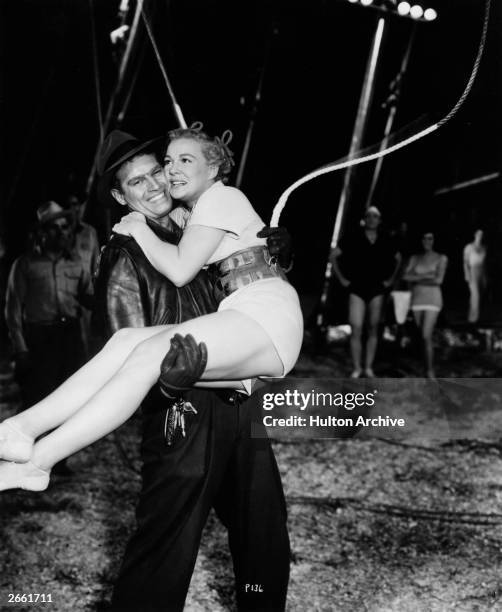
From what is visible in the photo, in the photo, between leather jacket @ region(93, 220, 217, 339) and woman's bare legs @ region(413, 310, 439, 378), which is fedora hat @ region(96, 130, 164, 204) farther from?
woman's bare legs @ region(413, 310, 439, 378)

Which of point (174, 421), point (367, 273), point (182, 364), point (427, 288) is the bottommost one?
point (174, 421)

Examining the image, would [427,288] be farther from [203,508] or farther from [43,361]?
[203,508]

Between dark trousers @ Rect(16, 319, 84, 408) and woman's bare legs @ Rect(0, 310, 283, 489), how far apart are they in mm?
2337

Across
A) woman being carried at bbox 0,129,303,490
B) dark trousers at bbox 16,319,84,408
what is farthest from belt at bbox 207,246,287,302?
dark trousers at bbox 16,319,84,408

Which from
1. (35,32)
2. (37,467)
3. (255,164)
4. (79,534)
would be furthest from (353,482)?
(35,32)

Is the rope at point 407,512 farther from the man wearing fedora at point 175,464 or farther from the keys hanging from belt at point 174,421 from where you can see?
the keys hanging from belt at point 174,421

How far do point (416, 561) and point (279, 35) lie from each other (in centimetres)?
301

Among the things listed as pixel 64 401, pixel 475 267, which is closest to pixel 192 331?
pixel 64 401

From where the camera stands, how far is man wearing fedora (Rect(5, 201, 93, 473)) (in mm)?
3773

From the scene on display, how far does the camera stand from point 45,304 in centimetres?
380

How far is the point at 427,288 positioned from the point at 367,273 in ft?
1.76

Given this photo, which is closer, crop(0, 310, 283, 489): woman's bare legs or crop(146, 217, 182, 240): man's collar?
crop(0, 310, 283, 489): woman's bare legs

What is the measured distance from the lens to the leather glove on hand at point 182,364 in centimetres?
148

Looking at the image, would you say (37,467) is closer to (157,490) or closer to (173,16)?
(157,490)
